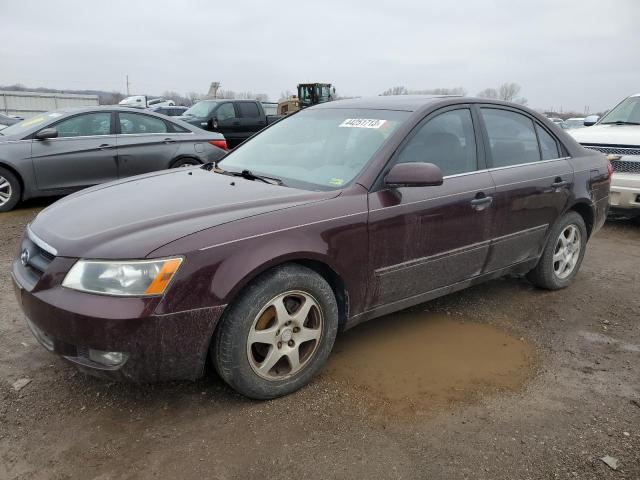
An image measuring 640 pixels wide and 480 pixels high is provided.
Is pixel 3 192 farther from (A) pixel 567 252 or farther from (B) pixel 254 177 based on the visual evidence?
(A) pixel 567 252

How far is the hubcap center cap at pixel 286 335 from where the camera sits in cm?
277

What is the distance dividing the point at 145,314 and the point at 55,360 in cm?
127

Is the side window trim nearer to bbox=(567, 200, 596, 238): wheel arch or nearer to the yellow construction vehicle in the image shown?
bbox=(567, 200, 596, 238): wheel arch

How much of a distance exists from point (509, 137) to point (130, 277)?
9.69 feet

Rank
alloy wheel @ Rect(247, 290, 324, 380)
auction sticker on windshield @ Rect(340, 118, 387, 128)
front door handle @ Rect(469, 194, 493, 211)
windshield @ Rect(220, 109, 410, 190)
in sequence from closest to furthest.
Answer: alloy wheel @ Rect(247, 290, 324, 380), windshield @ Rect(220, 109, 410, 190), auction sticker on windshield @ Rect(340, 118, 387, 128), front door handle @ Rect(469, 194, 493, 211)

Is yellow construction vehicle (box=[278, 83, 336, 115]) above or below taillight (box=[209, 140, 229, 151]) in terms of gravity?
above

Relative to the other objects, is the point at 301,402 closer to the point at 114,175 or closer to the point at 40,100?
the point at 114,175

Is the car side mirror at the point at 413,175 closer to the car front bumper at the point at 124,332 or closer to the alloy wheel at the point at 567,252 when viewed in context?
the car front bumper at the point at 124,332

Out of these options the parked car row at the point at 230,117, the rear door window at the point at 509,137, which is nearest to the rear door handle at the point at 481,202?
the rear door window at the point at 509,137

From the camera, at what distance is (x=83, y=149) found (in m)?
7.20

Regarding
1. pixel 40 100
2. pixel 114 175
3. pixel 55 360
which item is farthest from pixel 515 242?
pixel 40 100

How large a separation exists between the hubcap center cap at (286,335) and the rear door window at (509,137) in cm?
198

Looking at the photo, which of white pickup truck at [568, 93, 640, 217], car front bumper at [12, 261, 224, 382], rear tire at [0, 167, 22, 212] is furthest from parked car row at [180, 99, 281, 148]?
car front bumper at [12, 261, 224, 382]

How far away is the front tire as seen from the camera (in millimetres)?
2580
